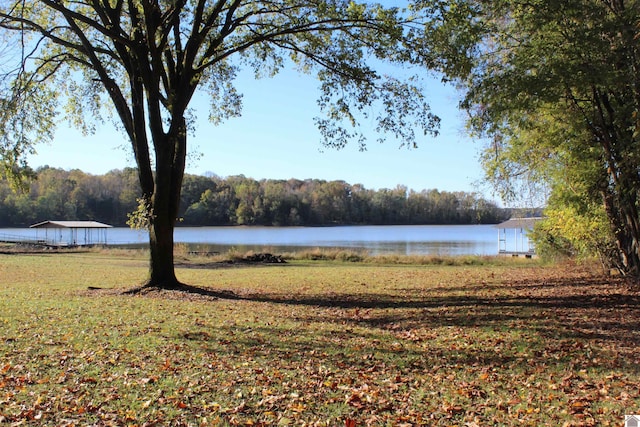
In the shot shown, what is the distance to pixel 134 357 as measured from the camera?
6.14 meters

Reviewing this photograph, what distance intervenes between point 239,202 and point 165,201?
300 feet

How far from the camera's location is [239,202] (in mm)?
102812

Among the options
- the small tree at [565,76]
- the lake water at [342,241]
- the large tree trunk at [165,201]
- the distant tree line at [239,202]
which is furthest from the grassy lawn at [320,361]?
the distant tree line at [239,202]

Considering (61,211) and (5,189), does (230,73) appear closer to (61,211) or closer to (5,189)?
(61,211)

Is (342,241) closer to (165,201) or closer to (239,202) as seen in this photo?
(239,202)

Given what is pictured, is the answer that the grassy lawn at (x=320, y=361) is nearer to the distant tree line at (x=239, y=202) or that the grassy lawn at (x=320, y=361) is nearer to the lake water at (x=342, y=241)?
the lake water at (x=342, y=241)

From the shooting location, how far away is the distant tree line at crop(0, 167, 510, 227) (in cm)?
8581

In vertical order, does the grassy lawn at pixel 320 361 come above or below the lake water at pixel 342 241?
above

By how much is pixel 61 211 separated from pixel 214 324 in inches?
3423

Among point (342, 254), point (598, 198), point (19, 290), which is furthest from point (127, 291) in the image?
point (342, 254)

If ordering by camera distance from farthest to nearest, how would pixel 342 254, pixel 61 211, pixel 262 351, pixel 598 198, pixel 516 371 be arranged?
pixel 61 211 → pixel 342 254 → pixel 598 198 → pixel 262 351 → pixel 516 371

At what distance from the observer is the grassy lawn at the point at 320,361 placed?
178 inches

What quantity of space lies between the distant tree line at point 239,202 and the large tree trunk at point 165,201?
69.9 meters

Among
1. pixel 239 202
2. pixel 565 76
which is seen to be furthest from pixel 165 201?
pixel 239 202
